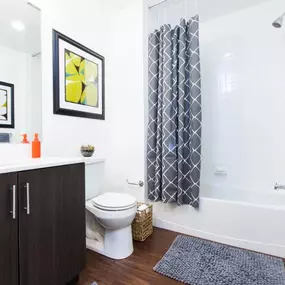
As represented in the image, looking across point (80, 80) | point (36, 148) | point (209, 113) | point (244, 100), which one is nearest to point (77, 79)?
point (80, 80)

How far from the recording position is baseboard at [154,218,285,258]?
1.66 metres

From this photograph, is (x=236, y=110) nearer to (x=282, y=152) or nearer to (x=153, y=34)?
(x=282, y=152)

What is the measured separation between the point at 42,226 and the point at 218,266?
128 centimetres

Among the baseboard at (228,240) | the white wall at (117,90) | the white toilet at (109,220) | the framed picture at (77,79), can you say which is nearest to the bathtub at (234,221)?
the baseboard at (228,240)

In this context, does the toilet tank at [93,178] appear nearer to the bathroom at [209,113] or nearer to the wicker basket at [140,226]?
the bathroom at [209,113]

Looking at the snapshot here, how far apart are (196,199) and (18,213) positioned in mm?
1503

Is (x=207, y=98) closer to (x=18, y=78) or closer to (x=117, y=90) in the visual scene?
(x=117, y=90)

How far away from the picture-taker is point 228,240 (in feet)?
6.06

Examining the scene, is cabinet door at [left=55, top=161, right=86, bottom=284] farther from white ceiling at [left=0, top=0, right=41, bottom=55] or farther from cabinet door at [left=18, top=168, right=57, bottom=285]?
white ceiling at [left=0, top=0, right=41, bottom=55]

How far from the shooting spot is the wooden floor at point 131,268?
4.52ft

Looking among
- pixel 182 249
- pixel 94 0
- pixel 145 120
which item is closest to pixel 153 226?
pixel 182 249

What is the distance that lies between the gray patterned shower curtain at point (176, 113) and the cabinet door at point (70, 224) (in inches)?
37.8

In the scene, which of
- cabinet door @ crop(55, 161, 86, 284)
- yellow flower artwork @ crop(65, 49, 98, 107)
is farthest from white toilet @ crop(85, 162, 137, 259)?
yellow flower artwork @ crop(65, 49, 98, 107)

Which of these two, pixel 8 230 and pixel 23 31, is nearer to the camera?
pixel 8 230
